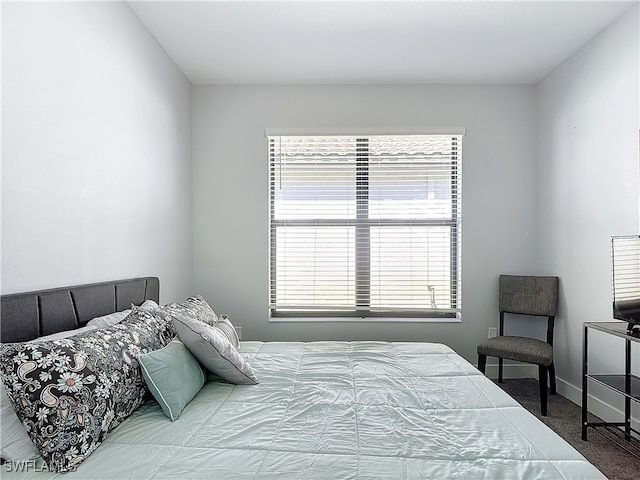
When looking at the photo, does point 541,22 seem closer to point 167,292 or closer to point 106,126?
point 106,126

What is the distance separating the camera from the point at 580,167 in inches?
129

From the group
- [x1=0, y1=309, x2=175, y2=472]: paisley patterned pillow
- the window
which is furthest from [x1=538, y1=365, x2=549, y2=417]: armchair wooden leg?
[x1=0, y1=309, x2=175, y2=472]: paisley patterned pillow

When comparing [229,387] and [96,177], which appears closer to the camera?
[229,387]

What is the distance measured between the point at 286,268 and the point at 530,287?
→ 6.87ft

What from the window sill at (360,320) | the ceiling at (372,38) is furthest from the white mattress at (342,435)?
the ceiling at (372,38)

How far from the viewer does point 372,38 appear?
9.95ft

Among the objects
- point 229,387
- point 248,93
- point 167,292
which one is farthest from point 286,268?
point 229,387

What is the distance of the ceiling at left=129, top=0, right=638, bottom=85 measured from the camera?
104 inches

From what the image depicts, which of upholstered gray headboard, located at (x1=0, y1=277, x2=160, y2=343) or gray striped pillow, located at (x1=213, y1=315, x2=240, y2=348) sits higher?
upholstered gray headboard, located at (x1=0, y1=277, x2=160, y2=343)

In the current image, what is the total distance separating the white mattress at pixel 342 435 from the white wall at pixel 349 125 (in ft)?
5.77

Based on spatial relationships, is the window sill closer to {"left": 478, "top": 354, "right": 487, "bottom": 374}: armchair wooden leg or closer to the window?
the window

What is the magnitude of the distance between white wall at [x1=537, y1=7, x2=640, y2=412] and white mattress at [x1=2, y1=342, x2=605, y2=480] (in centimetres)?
153

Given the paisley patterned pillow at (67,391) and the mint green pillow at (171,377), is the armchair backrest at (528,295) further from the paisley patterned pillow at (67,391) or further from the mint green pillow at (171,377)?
the paisley patterned pillow at (67,391)

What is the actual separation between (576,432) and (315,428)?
216 centimetres
